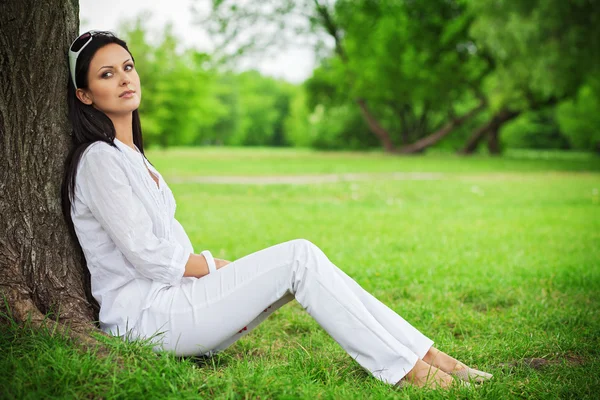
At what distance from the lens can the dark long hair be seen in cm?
270

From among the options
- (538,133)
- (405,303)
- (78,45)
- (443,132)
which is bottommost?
(538,133)

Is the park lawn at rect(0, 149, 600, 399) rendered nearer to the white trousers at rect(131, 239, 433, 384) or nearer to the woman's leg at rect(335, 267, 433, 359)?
the white trousers at rect(131, 239, 433, 384)

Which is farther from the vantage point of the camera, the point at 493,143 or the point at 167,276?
the point at 493,143

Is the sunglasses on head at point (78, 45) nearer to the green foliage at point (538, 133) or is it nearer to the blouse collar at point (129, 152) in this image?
the blouse collar at point (129, 152)

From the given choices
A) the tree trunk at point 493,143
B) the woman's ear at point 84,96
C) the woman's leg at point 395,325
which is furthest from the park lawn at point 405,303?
the tree trunk at point 493,143

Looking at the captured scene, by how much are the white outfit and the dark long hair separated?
81 millimetres

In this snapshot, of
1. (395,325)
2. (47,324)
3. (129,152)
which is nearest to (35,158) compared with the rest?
(129,152)

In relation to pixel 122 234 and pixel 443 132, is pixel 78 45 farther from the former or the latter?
pixel 443 132

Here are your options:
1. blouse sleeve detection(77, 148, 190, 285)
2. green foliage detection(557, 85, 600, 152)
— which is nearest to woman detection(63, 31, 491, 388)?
blouse sleeve detection(77, 148, 190, 285)

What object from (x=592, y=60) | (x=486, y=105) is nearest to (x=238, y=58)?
(x=486, y=105)

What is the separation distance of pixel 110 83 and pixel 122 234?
756 mm

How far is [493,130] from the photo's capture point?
3070 cm

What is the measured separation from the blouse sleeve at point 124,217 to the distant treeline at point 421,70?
15.4m

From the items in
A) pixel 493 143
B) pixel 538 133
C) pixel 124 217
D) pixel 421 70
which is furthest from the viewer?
pixel 538 133
